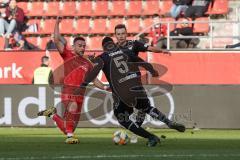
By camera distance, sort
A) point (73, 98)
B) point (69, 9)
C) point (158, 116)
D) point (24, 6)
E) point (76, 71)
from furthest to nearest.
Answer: point (24, 6)
point (69, 9)
point (76, 71)
point (73, 98)
point (158, 116)

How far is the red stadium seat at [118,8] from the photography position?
27.5m

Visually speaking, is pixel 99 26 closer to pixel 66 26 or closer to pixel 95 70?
pixel 66 26

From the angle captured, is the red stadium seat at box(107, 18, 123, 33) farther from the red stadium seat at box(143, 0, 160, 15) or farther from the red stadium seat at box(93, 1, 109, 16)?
the red stadium seat at box(143, 0, 160, 15)

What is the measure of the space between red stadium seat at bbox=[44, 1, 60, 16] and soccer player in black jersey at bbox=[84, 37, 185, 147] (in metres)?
14.9

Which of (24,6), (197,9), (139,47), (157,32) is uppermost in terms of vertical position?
(24,6)

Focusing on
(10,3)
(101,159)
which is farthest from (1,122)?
(101,159)

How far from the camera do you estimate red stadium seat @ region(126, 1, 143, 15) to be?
27.3 m

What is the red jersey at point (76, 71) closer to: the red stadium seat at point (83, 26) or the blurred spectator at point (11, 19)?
the blurred spectator at point (11, 19)

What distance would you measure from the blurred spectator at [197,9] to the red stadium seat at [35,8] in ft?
19.2

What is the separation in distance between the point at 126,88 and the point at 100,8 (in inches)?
568

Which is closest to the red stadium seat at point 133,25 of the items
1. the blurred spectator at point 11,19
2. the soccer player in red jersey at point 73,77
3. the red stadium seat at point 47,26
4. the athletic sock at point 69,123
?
the red stadium seat at point 47,26

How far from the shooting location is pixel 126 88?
13.8 metres

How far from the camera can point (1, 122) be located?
20391 millimetres

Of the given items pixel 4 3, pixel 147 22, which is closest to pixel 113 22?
pixel 147 22
